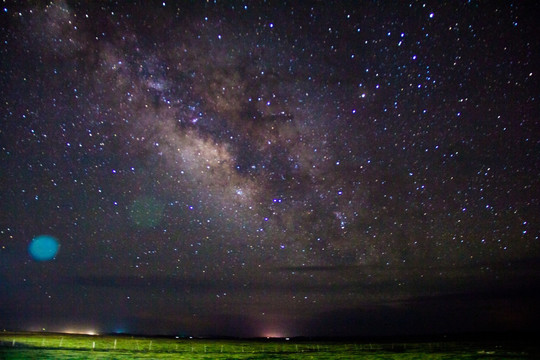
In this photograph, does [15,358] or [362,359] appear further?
[362,359]

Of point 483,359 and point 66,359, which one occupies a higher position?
point 66,359

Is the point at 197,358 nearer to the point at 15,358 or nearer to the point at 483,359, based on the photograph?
the point at 15,358

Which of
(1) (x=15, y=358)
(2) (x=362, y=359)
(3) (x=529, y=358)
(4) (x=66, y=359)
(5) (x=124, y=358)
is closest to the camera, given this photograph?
(1) (x=15, y=358)

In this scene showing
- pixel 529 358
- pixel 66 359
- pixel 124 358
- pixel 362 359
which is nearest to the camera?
pixel 66 359

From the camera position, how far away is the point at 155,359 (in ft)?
130

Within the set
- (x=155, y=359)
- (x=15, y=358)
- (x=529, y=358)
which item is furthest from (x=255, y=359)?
(x=529, y=358)

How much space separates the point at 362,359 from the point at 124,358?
2495cm

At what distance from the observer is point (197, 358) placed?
43.5 m

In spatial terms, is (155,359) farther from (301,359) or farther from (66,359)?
(301,359)

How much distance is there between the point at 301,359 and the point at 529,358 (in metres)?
23.3

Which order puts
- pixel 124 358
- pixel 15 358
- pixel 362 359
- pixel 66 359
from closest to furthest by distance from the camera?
pixel 15 358, pixel 66 359, pixel 124 358, pixel 362 359

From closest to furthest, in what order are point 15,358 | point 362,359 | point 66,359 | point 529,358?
point 15,358 < point 66,359 < point 529,358 < point 362,359

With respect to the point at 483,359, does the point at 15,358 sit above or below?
above

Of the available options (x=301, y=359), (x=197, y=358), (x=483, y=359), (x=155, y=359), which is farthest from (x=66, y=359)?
(x=483, y=359)
